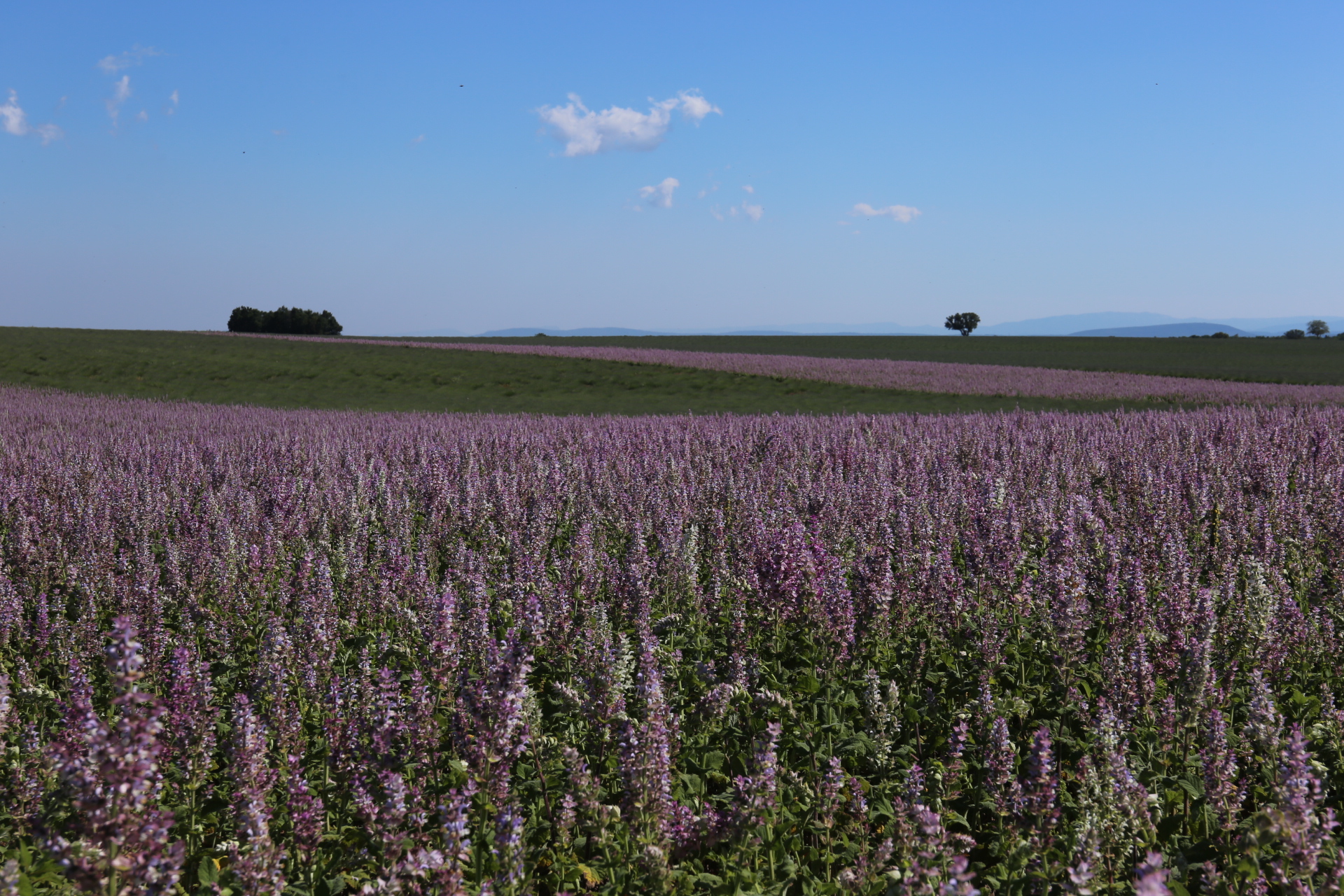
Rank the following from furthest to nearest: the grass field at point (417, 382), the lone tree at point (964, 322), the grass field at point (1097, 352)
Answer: the lone tree at point (964, 322) → the grass field at point (1097, 352) → the grass field at point (417, 382)

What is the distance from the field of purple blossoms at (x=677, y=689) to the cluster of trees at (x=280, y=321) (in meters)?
90.2

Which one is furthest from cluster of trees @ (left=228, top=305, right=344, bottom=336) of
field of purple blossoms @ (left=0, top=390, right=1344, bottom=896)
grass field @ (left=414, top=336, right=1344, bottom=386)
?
field of purple blossoms @ (left=0, top=390, right=1344, bottom=896)

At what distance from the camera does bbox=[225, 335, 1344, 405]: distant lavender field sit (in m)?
27.1

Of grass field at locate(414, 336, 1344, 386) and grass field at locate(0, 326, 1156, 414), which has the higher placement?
grass field at locate(414, 336, 1344, 386)

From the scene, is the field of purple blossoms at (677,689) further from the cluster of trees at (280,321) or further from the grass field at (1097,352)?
the cluster of trees at (280,321)

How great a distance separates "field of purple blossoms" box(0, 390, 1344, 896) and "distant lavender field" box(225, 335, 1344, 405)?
1995cm

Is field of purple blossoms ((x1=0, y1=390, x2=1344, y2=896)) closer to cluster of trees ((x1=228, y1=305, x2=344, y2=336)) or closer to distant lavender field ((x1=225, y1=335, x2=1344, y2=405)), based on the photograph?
distant lavender field ((x1=225, y1=335, x2=1344, y2=405))

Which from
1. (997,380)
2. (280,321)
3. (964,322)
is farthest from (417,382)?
(964,322)

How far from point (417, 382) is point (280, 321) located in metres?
65.4

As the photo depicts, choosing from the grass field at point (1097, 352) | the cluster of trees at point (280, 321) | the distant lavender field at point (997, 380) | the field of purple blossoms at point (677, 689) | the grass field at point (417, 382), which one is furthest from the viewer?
the cluster of trees at point (280, 321)

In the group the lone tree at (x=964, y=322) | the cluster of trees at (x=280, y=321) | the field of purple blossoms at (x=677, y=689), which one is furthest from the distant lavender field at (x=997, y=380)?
the lone tree at (x=964, y=322)

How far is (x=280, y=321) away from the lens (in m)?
92.6

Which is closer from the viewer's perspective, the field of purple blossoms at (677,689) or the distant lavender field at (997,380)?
the field of purple blossoms at (677,689)

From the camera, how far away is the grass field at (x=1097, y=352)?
144 ft
